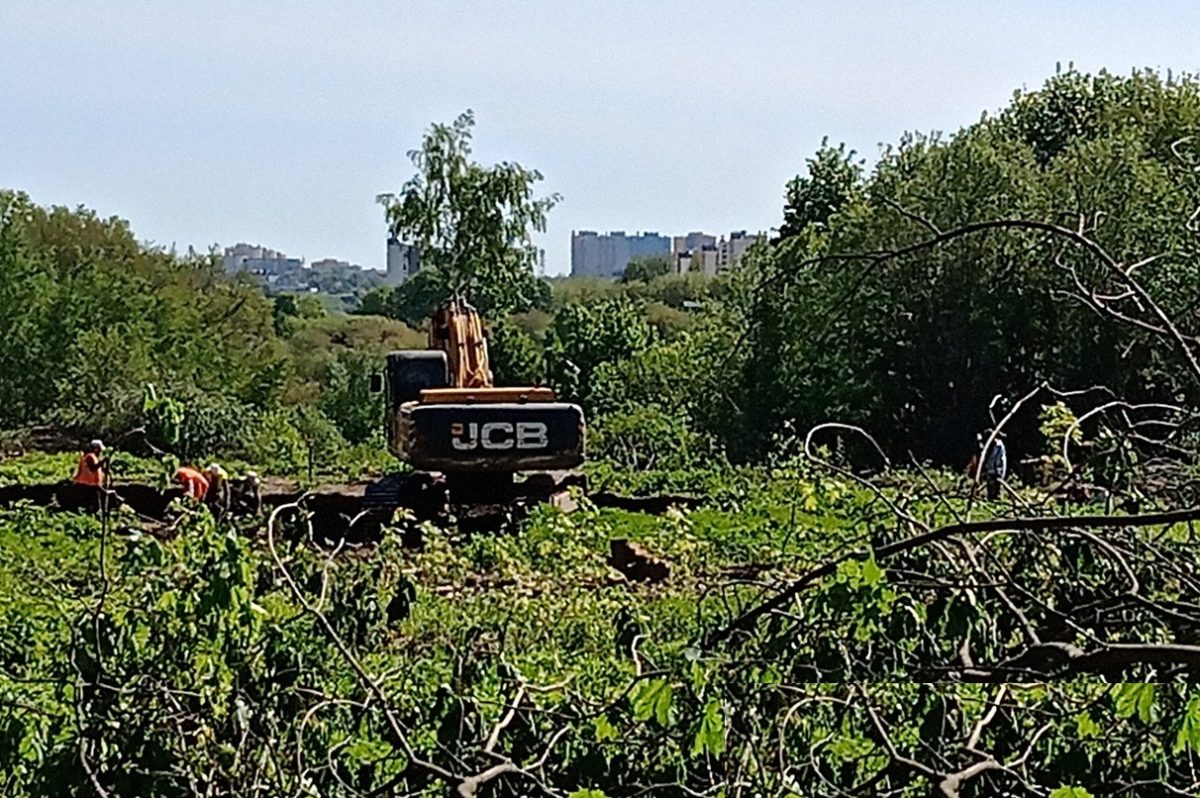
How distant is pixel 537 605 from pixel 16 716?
5.27 meters

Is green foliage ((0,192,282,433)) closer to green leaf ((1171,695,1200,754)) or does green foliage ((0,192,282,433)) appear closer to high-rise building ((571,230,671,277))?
green leaf ((1171,695,1200,754))

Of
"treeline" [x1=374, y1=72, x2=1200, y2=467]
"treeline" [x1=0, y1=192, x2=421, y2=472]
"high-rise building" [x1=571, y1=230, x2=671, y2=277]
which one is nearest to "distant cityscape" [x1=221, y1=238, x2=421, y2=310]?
"high-rise building" [x1=571, y1=230, x2=671, y2=277]

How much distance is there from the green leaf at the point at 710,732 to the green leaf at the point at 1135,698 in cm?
58

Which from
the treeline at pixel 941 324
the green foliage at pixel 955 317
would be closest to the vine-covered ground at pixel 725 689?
the treeline at pixel 941 324

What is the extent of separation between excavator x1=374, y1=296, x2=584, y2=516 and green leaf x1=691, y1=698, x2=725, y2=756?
1210cm

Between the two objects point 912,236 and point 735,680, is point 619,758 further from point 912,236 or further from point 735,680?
point 912,236

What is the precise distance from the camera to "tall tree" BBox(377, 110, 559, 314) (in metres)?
34.4

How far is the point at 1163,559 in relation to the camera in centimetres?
332

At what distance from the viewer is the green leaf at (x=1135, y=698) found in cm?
262

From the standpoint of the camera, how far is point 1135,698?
8.82 ft

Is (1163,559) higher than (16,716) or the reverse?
higher

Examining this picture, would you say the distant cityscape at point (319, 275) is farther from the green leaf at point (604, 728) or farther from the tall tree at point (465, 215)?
the green leaf at point (604, 728)

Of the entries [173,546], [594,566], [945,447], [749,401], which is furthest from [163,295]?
[173,546]

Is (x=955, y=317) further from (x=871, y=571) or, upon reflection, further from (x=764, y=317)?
(x=871, y=571)
